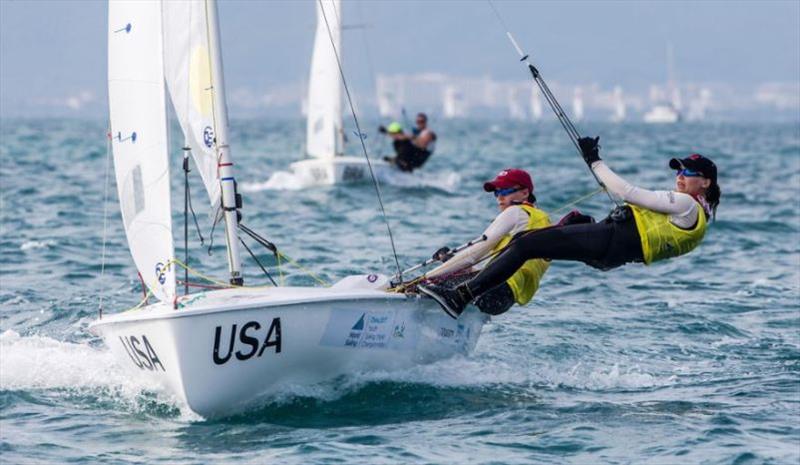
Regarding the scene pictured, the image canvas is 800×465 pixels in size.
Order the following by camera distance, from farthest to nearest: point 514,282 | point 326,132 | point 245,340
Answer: point 326,132
point 514,282
point 245,340

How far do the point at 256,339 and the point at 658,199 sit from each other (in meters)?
2.41

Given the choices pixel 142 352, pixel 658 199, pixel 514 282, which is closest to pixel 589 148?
pixel 658 199

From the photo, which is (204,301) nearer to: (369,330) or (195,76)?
(369,330)

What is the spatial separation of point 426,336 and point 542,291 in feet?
13.9

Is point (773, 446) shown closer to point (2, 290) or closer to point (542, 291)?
point (542, 291)

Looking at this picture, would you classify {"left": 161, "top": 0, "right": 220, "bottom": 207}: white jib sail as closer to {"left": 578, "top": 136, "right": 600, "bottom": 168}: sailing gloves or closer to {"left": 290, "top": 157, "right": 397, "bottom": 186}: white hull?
{"left": 578, "top": 136, "right": 600, "bottom": 168}: sailing gloves

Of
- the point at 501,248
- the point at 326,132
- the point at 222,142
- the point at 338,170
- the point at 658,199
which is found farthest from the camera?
the point at 326,132

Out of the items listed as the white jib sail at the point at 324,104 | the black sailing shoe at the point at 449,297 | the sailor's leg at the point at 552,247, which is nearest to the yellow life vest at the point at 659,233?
the sailor's leg at the point at 552,247

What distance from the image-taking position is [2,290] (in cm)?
1177

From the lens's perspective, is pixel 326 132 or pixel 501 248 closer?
pixel 501 248

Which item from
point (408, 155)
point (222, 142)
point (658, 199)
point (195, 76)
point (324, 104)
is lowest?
point (658, 199)

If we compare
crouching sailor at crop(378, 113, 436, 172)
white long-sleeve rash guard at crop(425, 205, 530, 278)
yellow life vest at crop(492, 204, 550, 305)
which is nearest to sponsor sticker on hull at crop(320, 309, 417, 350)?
white long-sleeve rash guard at crop(425, 205, 530, 278)

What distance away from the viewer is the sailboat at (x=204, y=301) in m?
7.37

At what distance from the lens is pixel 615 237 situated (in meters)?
8.09
